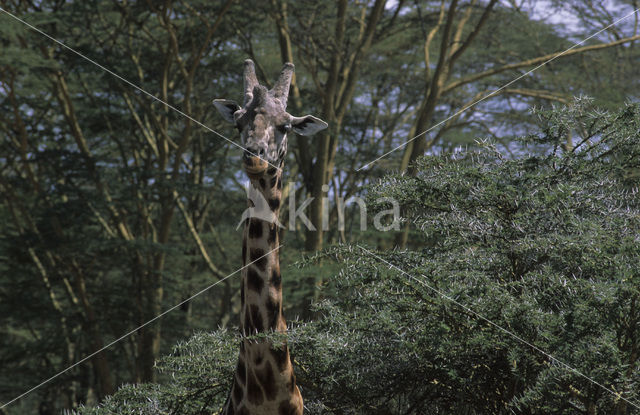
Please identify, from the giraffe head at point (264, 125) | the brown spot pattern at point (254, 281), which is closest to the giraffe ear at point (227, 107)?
the giraffe head at point (264, 125)

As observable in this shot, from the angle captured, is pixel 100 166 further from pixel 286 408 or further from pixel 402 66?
pixel 286 408

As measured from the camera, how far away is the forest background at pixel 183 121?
457 inches

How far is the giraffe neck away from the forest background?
556 centimetres

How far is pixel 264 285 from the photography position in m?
4.21

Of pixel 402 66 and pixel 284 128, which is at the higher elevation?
pixel 402 66

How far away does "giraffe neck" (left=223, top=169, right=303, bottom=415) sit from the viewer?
4.09 m

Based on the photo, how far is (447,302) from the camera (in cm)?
427

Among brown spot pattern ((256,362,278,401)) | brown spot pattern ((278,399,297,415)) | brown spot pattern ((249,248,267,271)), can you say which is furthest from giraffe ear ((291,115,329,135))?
brown spot pattern ((278,399,297,415))

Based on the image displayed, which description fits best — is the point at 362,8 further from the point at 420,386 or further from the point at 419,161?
the point at 420,386

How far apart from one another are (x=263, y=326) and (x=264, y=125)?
1.18m

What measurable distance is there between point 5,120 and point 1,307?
148 inches

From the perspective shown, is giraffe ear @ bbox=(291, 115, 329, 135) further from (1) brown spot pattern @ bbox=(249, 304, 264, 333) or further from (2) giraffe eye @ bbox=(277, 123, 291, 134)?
(1) brown spot pattern @ bbox=(249, 304, 264, 333)

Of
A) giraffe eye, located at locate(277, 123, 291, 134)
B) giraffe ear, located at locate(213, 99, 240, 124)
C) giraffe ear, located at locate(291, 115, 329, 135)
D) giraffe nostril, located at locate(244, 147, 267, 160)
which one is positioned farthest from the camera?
giraffe ear, located at locate(213, 99, 240, 124)

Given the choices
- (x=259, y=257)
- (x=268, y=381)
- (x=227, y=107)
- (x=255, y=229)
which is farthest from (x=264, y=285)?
(x=227, y=107)
